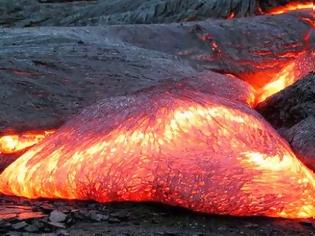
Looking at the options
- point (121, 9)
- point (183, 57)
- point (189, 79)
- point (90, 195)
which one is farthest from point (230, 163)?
point (121, 9)

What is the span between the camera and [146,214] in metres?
3.38

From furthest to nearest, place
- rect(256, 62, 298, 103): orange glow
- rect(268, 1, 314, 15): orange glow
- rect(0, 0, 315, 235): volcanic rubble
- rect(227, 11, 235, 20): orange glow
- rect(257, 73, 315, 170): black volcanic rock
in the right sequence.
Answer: rect(268, 1, 314, 15): orange glow, rect(227, 11, 235, 20): orange glow, rect(256, 62, 298, 103): orange glow, rect(257, 73, 315, 170): black volcanic rock, rect(0, 0, 315, 235): volcanic rubble

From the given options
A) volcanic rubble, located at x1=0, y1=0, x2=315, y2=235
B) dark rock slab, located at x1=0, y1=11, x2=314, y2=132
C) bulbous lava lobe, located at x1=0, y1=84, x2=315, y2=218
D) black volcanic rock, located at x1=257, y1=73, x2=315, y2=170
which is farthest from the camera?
dark rock slab, located at x1=0, y1=11, x2=314, y2=132

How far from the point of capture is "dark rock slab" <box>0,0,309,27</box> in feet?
21.5

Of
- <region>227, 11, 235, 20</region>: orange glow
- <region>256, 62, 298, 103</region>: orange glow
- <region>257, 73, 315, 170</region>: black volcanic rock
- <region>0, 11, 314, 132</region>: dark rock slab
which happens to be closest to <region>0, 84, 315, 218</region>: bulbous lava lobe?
<region>257, 73, 315, 170</region>: black volcanic rock

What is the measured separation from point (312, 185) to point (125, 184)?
113cm

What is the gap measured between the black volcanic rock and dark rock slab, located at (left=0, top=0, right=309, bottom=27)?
1979 millimetres

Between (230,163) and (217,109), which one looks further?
(217,109)

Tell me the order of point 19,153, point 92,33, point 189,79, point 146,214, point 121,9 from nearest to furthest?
1. point 146,214
2. point 19,153
3. point 189,79
4. point 92,33
5. point 121,9

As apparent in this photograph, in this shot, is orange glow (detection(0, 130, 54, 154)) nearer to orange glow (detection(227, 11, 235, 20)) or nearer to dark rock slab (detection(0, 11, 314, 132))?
dark rock slab (detection(0, 11, 314, 132))

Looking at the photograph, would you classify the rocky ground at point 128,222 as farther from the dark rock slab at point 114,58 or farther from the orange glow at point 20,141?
the dark rock slab at point 114,58

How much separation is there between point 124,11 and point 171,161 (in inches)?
149

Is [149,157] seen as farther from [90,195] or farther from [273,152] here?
[273,152]

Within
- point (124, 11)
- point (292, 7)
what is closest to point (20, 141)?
point (124, 11)
